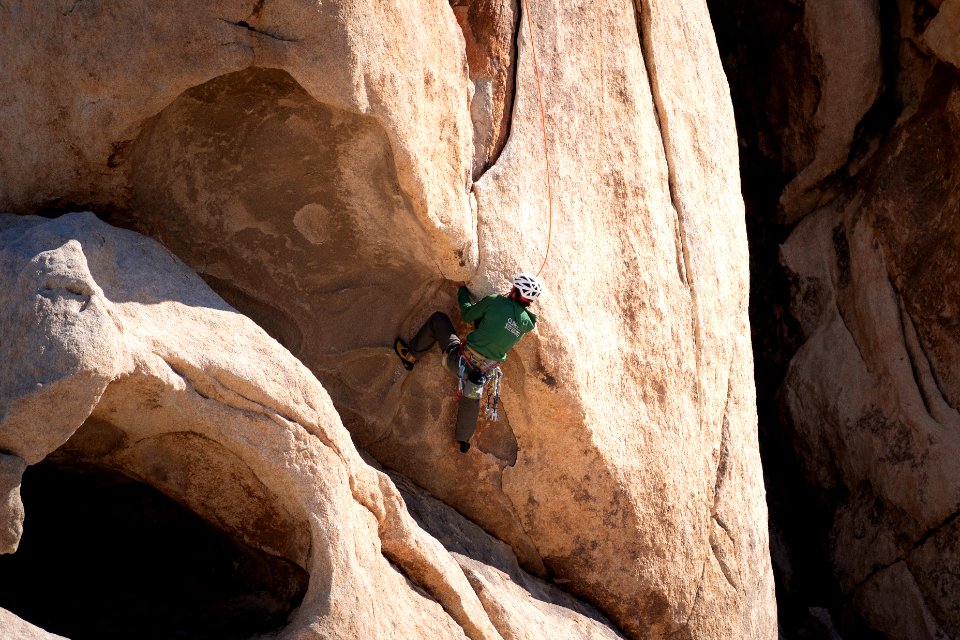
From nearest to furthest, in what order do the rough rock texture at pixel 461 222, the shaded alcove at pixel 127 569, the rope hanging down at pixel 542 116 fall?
the rough rock texture at pixel 461 222 → the shaded alcove at pixel 127 569 → the rope hanging down at pixel 542 116

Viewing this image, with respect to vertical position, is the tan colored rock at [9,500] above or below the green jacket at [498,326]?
below

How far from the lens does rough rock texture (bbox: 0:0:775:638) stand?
5.41 m

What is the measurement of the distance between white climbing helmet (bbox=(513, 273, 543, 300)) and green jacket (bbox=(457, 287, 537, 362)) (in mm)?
96

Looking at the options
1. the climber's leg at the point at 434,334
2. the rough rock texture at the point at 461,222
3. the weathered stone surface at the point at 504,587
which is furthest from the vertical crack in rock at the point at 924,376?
the climber's leg at the point at 434,334

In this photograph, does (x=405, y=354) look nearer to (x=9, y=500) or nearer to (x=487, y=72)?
(x=487, y=72)

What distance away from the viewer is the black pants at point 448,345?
649cm

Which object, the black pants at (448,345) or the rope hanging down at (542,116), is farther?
the rope hanging down at (542,116)

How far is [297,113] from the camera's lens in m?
6.18

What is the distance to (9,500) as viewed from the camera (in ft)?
14.3

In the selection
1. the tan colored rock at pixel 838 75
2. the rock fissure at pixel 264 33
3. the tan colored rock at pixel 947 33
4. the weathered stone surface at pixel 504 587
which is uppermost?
the tan colored rock at pixel 947 33

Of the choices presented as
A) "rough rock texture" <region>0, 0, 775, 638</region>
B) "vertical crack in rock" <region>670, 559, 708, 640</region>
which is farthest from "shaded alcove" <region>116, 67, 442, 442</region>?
"vertical crack in rock" <region>670, 559, 708, 640</region>

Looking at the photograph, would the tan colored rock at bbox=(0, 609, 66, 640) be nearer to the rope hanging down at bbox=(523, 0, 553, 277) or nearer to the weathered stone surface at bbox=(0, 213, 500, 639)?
the weathered stone surface at bbox=(0, 213, 500, 639)

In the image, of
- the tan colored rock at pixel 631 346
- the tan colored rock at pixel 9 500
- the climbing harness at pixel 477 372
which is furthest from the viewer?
the tan colored rock at pixel 631 346

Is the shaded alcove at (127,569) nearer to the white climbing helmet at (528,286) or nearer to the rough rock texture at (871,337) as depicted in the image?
the white climbing helmet at (528,286)
